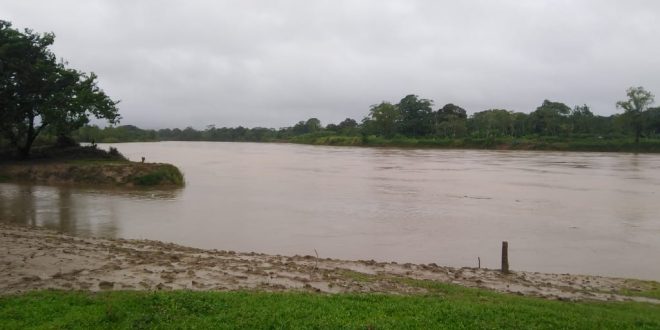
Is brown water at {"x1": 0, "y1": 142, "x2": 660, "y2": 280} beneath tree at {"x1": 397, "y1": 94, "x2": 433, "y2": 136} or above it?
beneath

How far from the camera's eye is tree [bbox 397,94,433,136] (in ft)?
391

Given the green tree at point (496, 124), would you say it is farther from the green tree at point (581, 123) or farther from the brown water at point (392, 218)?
the brown water at point (392, 218)

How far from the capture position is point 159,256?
11812 mm

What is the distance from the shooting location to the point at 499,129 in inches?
4235

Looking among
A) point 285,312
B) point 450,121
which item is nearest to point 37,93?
point 285,312

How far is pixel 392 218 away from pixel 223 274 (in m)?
11.7

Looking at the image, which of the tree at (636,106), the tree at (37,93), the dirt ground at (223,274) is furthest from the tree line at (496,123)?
the dirt ground at (223,274)

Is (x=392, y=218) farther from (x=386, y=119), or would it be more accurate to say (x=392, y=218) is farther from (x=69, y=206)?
(x=386, y=119)

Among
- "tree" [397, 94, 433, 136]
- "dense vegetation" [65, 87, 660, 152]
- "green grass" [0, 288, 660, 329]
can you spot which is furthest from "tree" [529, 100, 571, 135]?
"green grass" [0, 288, 660, 329]

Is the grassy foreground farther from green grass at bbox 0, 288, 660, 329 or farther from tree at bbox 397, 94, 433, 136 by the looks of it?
tree at bbox 397, 94, 433, 136

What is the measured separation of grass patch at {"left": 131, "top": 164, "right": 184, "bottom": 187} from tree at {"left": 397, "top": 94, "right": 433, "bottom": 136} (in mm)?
92679

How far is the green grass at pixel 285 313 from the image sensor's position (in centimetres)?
645

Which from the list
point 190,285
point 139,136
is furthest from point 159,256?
point 139,136

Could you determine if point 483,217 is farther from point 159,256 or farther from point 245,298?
point 245,298
